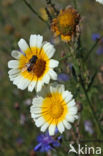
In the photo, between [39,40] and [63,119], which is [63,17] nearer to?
[39,40]

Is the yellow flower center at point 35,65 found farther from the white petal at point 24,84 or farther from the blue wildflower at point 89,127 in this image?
the blue wildflower at point 89,127

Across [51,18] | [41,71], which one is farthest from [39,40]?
[51,18]

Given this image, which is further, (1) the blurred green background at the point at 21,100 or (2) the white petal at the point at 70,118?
(1) the blurred green background at the point at 21,100

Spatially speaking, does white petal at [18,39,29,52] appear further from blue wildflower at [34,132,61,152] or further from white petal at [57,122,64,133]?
blue wildflower at [34,132,61,152]

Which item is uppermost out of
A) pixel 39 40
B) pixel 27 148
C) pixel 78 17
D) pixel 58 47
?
pixel 58 47

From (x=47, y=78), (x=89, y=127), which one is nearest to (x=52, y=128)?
(x=47, y=78)

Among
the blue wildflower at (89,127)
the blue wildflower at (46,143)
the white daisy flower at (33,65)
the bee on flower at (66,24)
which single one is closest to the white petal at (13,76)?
the white daisy flower at (33,65)

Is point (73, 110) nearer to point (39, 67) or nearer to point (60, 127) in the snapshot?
point (60, 127)
